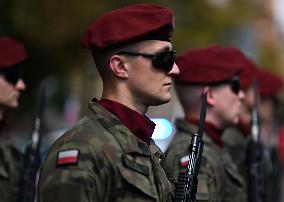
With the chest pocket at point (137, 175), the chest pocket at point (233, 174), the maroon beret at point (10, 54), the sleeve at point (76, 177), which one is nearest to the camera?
the sleeve at point (76, 177)

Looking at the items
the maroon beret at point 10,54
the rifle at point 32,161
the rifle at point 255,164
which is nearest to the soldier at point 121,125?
the rifle at point 32,161

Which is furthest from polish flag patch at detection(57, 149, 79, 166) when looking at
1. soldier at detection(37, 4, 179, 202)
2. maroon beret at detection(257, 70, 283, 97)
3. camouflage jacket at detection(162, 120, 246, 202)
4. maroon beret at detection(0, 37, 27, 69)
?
maroon beret at detection(257, 70, 283, 97)

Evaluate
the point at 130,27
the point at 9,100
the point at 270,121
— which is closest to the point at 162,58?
the point at 130,27

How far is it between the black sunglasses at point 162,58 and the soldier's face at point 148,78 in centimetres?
1

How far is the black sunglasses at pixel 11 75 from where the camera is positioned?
265 inches

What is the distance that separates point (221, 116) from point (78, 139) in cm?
263

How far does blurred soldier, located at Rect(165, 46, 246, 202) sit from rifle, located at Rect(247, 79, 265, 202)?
57cm

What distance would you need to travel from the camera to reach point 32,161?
21.4ft

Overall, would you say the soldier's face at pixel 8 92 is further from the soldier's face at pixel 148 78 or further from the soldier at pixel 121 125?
the soldier's face at pixel 148 78

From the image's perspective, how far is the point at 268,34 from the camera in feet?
270

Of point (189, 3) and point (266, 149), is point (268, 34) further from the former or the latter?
point (266, 149)

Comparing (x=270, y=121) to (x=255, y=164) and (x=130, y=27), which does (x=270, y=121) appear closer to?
(x=255, y=164)

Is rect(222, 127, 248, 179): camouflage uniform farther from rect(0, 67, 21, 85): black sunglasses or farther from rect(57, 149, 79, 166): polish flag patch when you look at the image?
rect(57, 149, 79, 166): polish flag patch

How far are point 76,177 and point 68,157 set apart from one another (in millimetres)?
88
